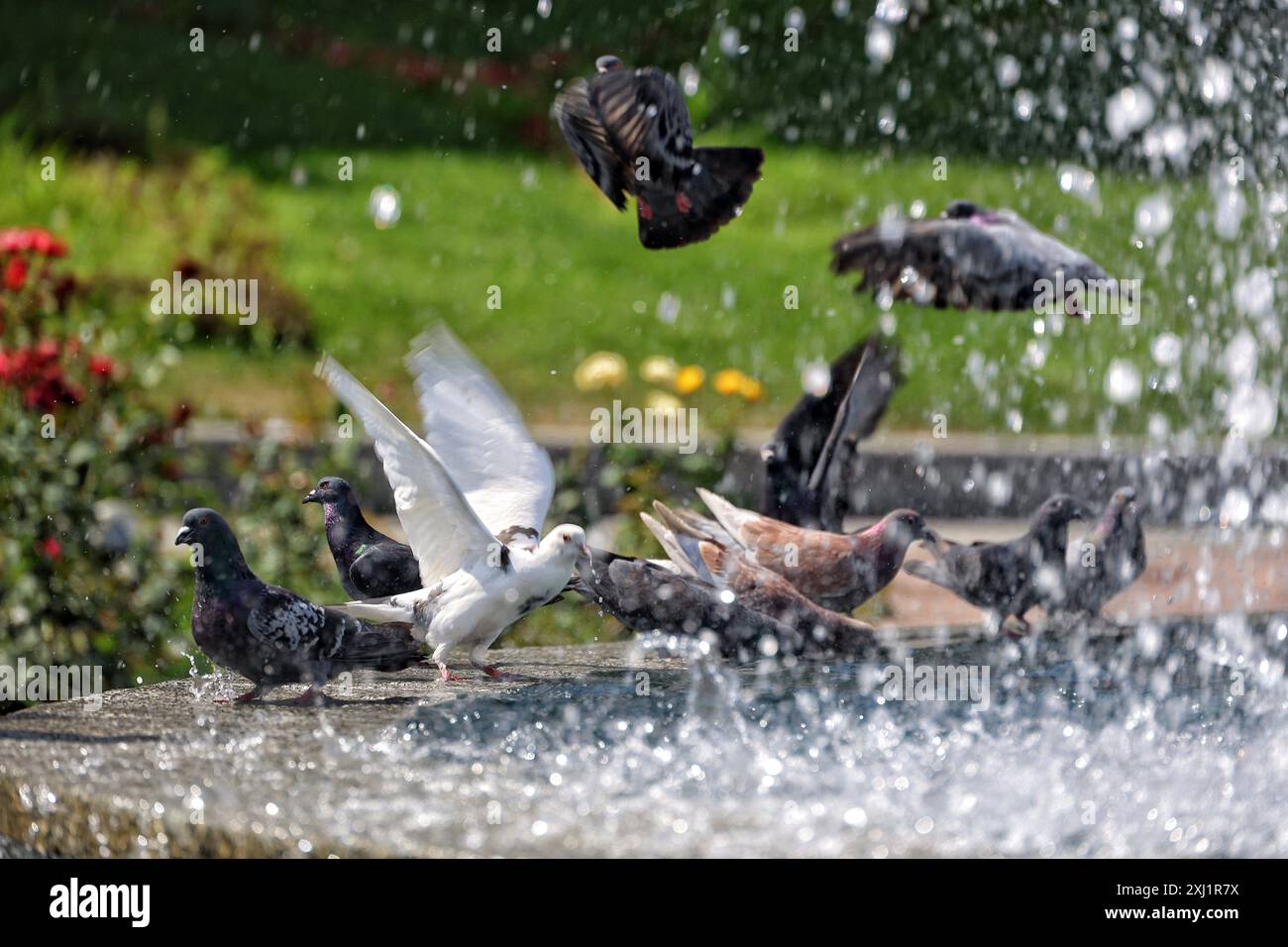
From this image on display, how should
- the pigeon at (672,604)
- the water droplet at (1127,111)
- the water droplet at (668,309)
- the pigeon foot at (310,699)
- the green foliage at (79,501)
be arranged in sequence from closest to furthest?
the pigeon foot at (310,699), the pigeon at (672,604), the green foliage at (79,501), the water droplet at (1127,111), the water droplet at (668,309)

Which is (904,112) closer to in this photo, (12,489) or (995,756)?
(12,489)

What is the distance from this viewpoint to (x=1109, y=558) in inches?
129

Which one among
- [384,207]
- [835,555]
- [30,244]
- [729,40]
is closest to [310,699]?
[835,555]

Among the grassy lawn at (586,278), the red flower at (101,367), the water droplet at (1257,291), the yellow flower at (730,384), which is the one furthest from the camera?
the grassy lawn at (586,278)

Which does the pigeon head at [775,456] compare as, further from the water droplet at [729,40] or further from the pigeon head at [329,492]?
the water droplet at [729,40]

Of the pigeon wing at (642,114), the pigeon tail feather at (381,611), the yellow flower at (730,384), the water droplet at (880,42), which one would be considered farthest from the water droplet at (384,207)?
the pigeon tail feather at (381,611)

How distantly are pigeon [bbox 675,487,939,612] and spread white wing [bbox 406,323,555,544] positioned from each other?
43 cm

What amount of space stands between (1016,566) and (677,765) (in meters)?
1.19

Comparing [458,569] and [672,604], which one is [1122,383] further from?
[458,569]

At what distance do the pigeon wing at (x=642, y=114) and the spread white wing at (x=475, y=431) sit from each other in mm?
535

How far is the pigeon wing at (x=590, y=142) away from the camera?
3203 mm

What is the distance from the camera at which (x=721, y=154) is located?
11.1ft

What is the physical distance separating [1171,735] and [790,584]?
0.86 m

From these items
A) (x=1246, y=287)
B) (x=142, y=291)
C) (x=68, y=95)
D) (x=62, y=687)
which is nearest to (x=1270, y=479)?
(x=1246, y=287)
